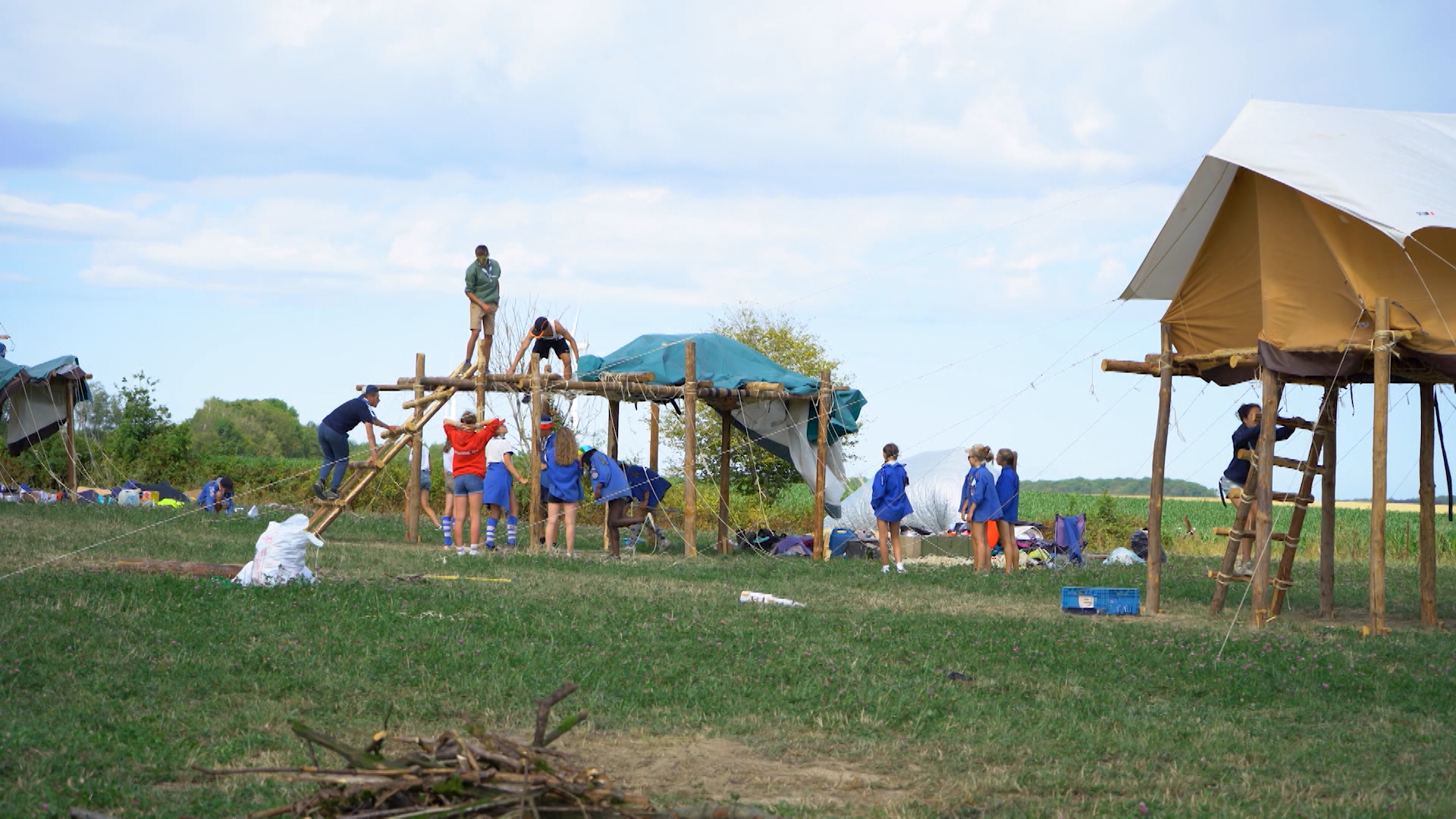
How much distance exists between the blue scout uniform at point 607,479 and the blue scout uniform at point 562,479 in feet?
1.31

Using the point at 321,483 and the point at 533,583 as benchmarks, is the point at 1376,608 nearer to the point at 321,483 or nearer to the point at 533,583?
the point at 533,583

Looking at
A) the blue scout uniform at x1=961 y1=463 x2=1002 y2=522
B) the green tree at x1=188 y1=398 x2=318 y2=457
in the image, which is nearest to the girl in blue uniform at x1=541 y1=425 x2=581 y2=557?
the blue scout uniform at x1=961 y1=463 x2=1002 y2=522

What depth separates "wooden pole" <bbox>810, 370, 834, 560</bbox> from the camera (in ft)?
62.5

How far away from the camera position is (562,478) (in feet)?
53.4

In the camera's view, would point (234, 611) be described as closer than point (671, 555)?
Yes

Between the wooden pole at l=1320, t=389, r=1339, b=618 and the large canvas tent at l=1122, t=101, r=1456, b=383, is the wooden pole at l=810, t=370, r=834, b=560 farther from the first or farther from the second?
the wooden pole at l=1320, t=389, r=1339, b=618

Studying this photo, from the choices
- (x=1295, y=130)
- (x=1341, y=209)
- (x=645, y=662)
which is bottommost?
(x=645, y=662)

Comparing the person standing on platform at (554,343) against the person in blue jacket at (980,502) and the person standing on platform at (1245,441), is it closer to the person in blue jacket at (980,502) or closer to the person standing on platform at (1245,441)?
the person in blue jacket at (980,502)

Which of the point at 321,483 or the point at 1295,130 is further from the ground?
the point at 1295,130

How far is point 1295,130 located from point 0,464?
25664 mm

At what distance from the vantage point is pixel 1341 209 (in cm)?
1054

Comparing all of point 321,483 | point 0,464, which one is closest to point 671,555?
point 321,483

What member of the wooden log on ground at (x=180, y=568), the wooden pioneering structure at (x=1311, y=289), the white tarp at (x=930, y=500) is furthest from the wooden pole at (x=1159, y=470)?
the white tarp at (x=930, y=500)

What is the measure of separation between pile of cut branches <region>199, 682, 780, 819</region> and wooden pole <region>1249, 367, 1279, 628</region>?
8.51 metres
